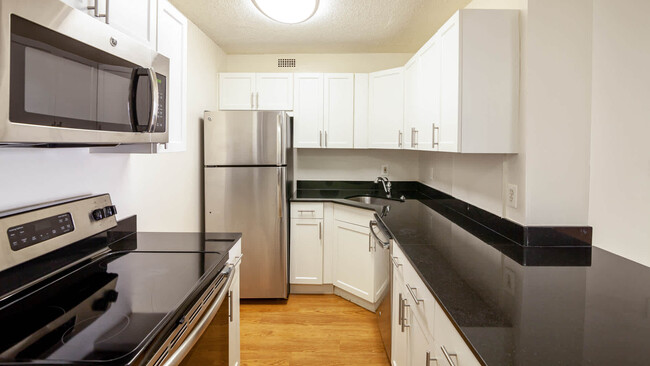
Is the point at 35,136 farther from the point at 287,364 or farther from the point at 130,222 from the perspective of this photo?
the point at 287,364

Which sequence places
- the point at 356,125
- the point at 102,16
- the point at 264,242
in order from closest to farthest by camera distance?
the point at 102,16 < the point at 264,242 < the point at 356,125

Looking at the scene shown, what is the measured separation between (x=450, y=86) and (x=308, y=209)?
1845mm

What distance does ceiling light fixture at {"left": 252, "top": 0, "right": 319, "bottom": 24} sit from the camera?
220 centimetres

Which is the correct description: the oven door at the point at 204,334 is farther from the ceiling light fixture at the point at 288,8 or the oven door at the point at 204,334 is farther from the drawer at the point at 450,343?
the ceiling light fixture at the point at 288,8

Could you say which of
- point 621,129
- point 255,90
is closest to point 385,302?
point 621,129

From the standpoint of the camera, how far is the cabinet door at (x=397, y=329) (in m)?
1.87

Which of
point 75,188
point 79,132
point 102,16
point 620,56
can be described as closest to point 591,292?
point 620,56

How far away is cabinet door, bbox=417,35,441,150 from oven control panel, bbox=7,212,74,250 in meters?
1.94

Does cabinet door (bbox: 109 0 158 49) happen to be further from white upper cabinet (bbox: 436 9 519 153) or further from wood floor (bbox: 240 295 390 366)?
wood floor (bbox: 240 295 390 366)

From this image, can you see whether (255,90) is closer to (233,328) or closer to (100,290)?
(233,328)

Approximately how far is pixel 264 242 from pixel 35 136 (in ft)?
8.23

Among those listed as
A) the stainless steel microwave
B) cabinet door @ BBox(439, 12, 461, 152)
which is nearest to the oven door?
the stainless steel microwave

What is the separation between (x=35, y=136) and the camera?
0.85 m

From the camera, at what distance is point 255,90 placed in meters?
3.68
